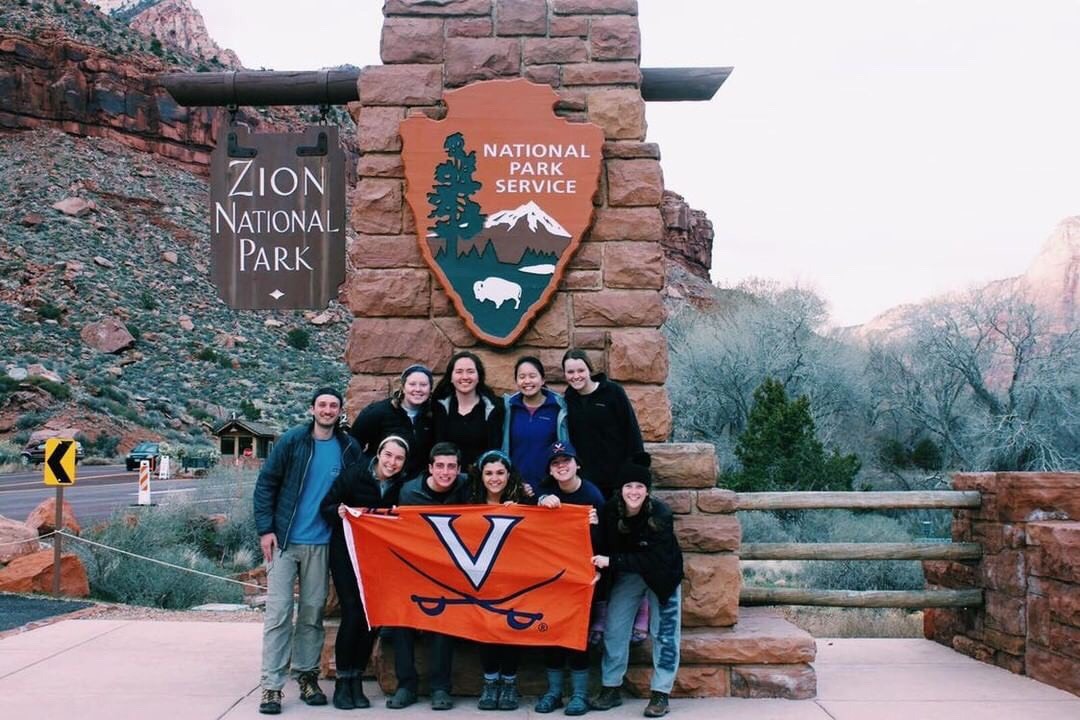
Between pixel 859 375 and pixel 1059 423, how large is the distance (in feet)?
24.0

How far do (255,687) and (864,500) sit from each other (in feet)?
13.5

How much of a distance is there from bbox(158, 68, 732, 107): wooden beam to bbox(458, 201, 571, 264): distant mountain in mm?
1273

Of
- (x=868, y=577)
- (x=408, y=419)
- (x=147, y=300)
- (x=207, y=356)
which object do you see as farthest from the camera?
(x=147, y=300)

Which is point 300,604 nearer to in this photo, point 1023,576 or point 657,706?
point 657,706

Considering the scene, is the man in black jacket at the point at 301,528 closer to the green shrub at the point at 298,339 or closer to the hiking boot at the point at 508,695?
the hiking boot at the point at 508,695

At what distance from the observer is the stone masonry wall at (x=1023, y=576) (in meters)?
5.53

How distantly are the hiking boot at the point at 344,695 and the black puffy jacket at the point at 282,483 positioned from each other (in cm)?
80

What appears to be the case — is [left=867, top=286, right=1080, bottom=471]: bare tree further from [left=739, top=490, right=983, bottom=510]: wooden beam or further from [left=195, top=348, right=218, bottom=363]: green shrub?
[left=195, top=348, right=218, bottom=363]: green shrub

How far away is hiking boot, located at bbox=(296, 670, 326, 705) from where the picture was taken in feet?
16.9

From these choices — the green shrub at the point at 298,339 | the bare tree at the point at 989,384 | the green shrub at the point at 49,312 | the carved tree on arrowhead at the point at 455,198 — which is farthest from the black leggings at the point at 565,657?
the green shrub at the point at 298,339

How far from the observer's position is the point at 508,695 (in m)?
5.12

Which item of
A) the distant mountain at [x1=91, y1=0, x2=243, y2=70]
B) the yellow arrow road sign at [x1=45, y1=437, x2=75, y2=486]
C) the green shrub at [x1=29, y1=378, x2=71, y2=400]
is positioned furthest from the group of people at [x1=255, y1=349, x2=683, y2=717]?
the distant mountain at [x1=91, y1=0, x2=243, y2=70]

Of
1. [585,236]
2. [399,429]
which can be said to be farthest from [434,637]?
[585,236]

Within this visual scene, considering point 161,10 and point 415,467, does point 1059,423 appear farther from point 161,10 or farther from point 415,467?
point 161,10
